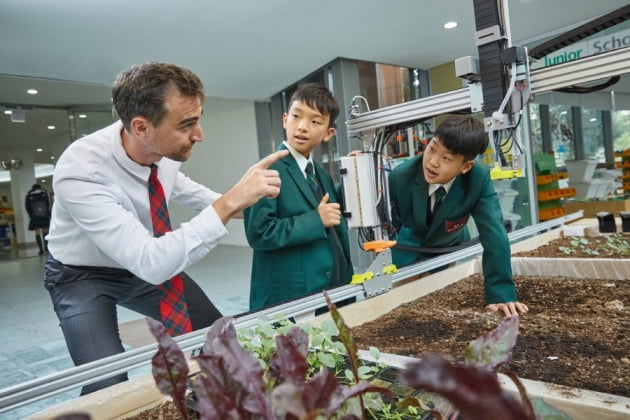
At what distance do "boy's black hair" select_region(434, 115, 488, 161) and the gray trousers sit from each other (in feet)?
3.59

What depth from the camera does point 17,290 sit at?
5949mm

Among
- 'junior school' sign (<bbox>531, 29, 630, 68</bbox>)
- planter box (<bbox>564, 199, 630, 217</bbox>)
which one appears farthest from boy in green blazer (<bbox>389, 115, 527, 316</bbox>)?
'junior school' sign (<bbox>531, 29, 630, 68</bbox>)

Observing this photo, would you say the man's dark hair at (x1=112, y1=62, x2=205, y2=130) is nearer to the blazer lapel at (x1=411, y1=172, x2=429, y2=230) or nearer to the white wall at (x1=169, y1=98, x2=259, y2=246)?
the blazer lapel at (x1=411, y1=172, x2=429, y2=230)

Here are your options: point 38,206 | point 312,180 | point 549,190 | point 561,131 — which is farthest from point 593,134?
point 38,206

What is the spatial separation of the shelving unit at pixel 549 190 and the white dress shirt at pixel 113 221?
528cm

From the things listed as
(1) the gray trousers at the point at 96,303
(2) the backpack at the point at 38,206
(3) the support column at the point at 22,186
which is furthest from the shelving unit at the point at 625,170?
(3) the support column at the point at 22,186

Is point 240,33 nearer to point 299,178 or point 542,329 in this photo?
point 299,178

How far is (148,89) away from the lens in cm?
138

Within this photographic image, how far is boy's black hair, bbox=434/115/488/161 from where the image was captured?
1.65 meters

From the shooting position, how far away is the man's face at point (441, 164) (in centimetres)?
171

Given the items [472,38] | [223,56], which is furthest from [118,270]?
[472,38]

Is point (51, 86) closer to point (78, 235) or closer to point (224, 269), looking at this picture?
point (224, 269)

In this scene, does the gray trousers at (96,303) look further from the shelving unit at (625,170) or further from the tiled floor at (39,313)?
the shelving unit at (625,170)

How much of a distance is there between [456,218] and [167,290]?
1152 millimetres
